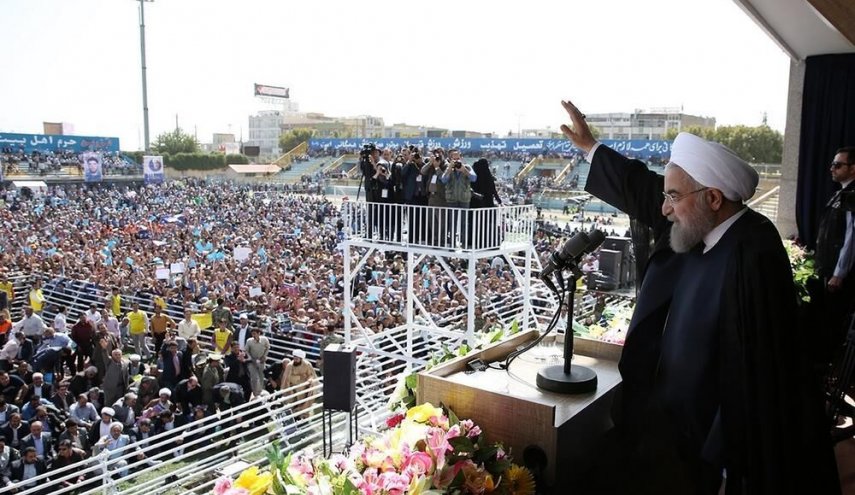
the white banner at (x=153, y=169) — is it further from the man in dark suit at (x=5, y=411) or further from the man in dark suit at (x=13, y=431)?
the man in dark suit at (x=13, y=431)

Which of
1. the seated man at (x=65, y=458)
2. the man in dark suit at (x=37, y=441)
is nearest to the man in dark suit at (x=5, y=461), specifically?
the man in dark suit at (x=37, y=441)

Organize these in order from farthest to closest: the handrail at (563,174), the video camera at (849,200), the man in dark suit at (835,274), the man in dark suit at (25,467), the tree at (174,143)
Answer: the tree at (174,143), the handrail at (563,174), the man in dark suit at (25,467), the man in dark suit at (835,274), the video camera at (849,200)

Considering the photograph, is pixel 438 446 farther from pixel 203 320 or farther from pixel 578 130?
pixel 203 320

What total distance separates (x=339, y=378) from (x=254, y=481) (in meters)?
0.84

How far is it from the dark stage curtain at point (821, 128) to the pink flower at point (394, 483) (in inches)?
293

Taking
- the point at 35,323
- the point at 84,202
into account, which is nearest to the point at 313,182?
the point at 84,202

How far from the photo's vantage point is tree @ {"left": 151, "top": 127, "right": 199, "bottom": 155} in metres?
63.6

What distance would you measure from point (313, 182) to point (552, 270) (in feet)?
144

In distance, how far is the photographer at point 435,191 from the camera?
27.5 feet

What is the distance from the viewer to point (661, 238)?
1.91 meters

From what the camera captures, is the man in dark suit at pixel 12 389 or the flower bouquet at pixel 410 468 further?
the man in dark suit at pixel 12 389

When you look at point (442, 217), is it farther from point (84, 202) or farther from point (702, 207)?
point (84, 202)

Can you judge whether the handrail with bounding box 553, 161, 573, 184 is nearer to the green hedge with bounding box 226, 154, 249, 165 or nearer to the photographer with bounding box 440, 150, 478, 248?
the photographer with bounding box 440, 150, 478, 248

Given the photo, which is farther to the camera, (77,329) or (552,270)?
(77,329)
